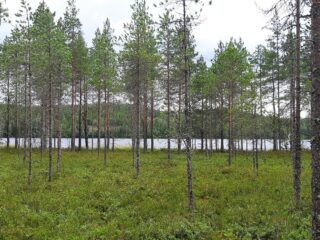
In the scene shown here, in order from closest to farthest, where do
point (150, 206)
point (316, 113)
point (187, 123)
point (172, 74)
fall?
point (316, 113), point (187, 123), point (150, 206), point (172, 74)

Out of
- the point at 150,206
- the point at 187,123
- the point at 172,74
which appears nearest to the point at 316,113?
the point at 187,123

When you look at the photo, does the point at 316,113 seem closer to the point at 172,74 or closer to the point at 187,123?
the point at 187,123

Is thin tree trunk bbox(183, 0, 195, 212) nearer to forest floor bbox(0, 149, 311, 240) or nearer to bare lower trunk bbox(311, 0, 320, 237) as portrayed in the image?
forest floor bbox(0, 149, 311, 240)

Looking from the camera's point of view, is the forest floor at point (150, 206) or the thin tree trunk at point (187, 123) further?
the thin tree trunk at point (187, 123)

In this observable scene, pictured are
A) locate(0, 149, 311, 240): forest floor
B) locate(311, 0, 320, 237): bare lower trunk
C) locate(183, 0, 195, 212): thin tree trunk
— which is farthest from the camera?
locate(183, 0, 195, 212): thin tree trunk

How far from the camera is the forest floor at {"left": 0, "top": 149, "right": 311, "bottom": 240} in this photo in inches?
542

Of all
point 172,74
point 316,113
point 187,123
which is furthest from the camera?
point 172,74

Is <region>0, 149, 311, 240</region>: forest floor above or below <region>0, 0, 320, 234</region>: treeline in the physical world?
below

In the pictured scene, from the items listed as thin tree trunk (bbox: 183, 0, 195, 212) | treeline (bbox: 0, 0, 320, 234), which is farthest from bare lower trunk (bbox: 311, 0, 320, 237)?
thin tree trunk (bbox: 183, 0, 195, 212)

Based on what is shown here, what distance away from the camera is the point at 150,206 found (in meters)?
18.2

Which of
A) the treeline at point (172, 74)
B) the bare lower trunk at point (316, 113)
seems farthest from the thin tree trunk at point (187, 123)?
the bare lower trunk at point (316, 113)

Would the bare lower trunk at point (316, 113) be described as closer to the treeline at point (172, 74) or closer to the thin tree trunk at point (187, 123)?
the treeline at point (172, 74)

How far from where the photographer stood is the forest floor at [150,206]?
45.2 ft

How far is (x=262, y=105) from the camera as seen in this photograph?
1144 inches
